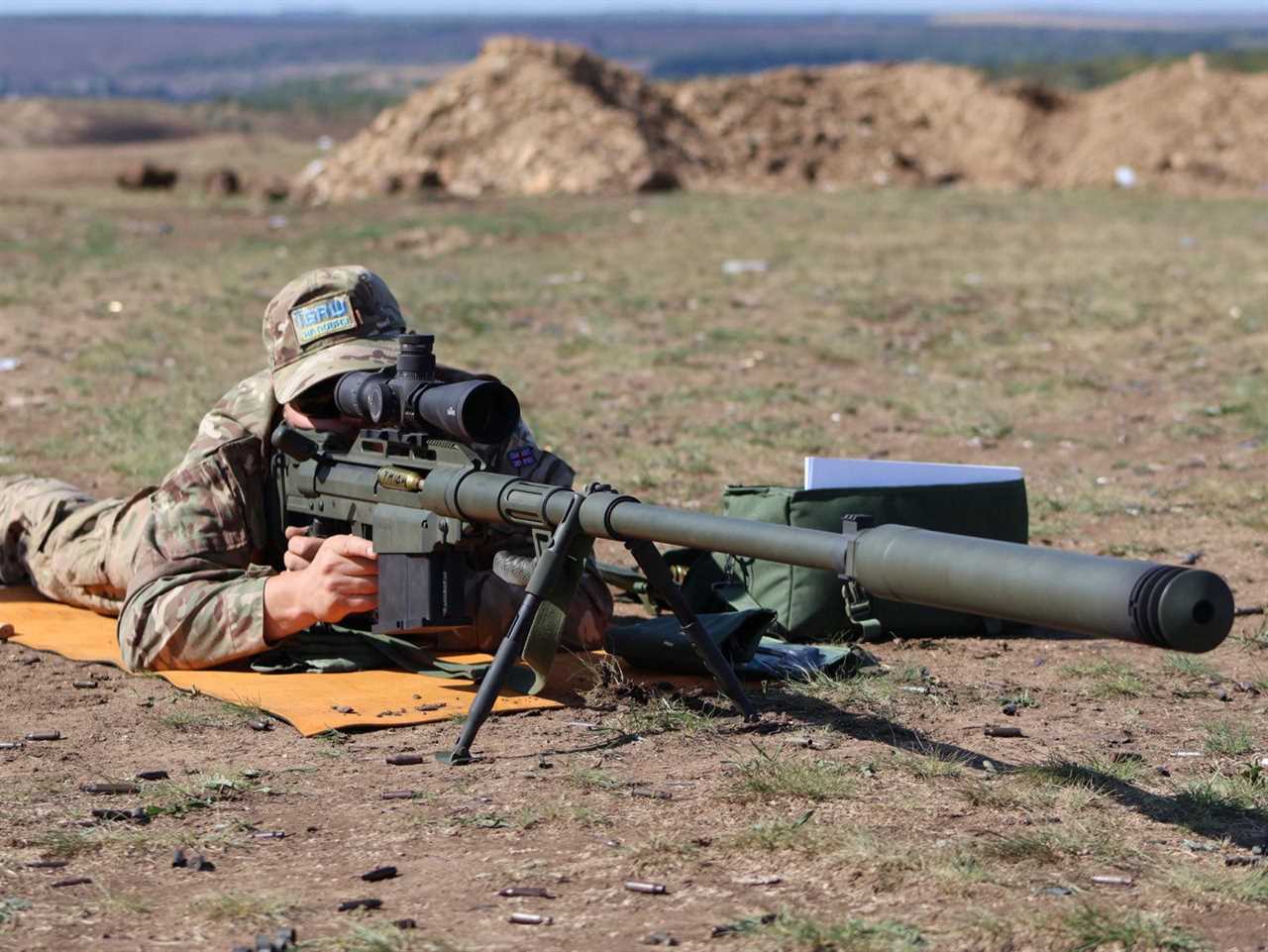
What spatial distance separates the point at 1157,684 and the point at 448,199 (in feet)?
59.5

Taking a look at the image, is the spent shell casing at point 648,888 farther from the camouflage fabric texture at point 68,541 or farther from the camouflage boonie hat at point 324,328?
the camouflage fabric texture at point 68,541

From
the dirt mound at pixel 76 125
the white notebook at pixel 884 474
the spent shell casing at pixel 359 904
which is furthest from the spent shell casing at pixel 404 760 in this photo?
the dirt mound at pixel 76 125

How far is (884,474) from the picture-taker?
19.7 ft

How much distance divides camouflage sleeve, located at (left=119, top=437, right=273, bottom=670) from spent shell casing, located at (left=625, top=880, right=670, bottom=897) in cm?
180

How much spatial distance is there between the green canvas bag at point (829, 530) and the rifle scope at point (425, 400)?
4.51ft

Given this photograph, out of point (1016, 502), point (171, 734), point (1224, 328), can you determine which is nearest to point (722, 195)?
point (1224, 328)

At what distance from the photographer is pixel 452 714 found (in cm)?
493

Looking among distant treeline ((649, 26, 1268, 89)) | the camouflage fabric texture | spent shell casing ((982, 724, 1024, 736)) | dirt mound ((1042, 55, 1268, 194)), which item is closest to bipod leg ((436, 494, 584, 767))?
spent shell casing ((982, 724, 1024, 736))

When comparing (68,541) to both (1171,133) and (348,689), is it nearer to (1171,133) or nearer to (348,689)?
(348,689)

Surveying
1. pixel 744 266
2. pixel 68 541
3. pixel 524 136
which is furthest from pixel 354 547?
pixel 524 136

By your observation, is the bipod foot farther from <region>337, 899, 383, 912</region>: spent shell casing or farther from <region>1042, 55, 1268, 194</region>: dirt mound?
<region>1042, 55, 1268, 194</region>: dirt mound

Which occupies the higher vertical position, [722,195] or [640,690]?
[722,195]

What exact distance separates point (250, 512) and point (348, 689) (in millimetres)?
608

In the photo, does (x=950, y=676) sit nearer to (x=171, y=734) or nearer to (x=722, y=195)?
(x=171, y=734)
